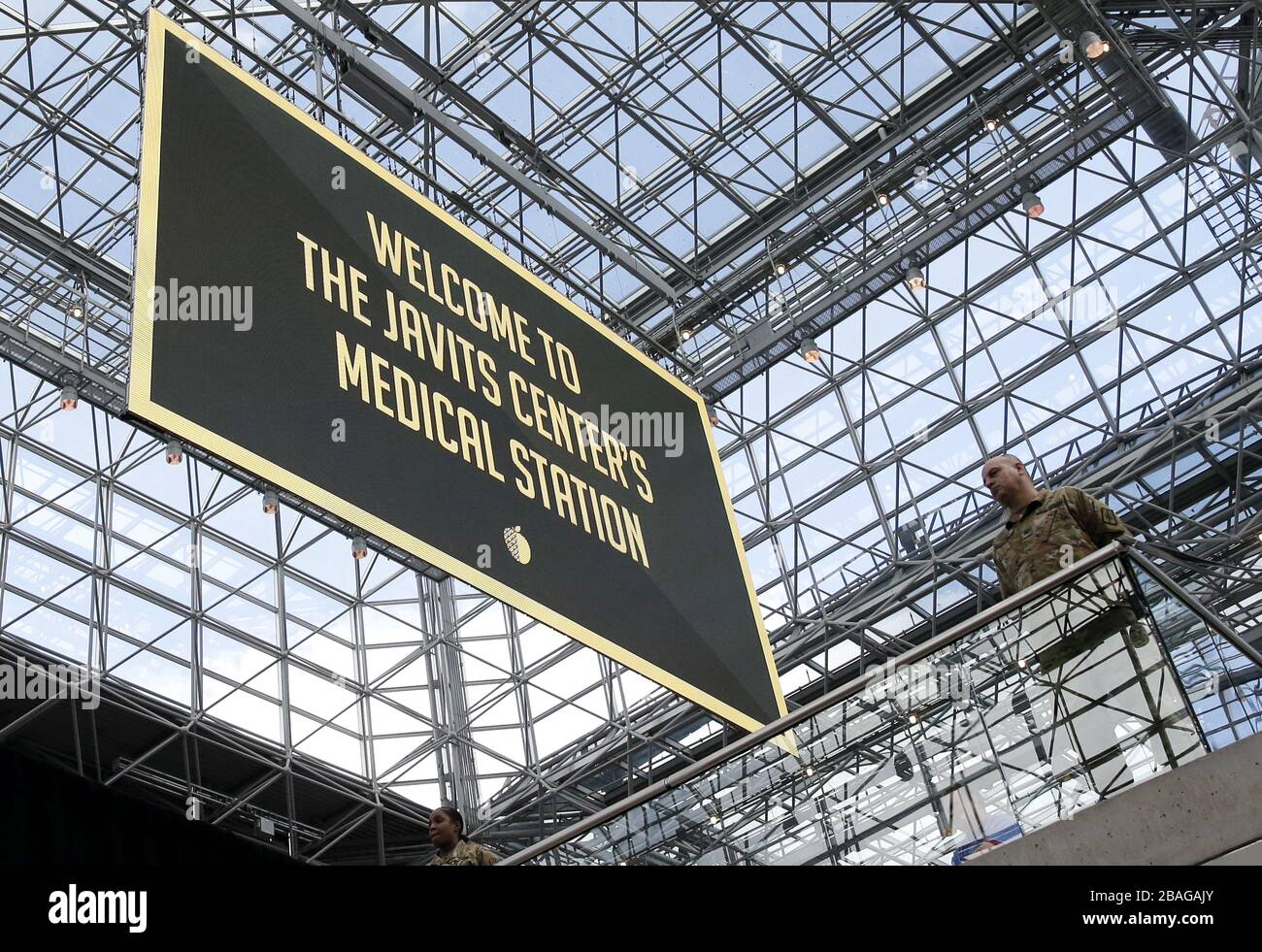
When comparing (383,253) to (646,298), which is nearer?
(383,253)

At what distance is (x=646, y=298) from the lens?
84.3 ft

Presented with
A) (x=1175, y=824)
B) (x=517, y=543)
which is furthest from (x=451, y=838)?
(x=1175, y=824)

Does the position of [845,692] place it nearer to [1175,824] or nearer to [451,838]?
[1175,824]

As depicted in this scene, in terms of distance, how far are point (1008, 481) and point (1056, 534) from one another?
1.39 feet

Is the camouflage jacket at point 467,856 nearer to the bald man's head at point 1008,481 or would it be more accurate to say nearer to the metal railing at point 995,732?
the metal railing at point 995,732

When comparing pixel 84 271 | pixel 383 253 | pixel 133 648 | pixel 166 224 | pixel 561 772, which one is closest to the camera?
pixel 166 224

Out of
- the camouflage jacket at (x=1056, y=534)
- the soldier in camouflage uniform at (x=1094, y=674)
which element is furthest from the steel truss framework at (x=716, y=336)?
the soldier in camouflage uniform at (x=1094, y=674)

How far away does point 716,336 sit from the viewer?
25844 mm

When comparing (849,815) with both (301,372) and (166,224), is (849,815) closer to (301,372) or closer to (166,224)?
(301,372)

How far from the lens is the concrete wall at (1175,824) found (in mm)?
6242

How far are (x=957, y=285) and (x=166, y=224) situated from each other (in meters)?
20.7

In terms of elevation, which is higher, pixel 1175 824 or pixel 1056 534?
pixel 1056 534

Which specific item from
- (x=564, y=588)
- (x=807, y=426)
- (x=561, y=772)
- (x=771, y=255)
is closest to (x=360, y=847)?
(x=561, y=772)

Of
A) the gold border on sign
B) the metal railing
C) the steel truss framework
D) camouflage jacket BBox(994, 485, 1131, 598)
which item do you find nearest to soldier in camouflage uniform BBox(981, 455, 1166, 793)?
the metal railing
